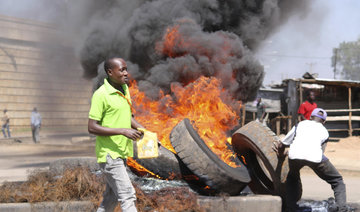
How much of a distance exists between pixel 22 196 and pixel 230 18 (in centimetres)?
656

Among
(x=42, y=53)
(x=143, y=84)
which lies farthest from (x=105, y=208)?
(x=42, y=53)

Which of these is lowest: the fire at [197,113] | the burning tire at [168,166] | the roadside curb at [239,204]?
the roadside curb at [239,204]

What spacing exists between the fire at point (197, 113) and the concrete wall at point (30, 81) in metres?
15.3

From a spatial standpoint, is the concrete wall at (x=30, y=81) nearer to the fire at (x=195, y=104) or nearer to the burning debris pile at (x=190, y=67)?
the burning debris pile at (x=190, y=67)

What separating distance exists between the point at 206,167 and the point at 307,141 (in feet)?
4.62

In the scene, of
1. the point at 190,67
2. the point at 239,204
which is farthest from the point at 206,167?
the point at 190,67

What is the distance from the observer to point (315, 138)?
187 inches

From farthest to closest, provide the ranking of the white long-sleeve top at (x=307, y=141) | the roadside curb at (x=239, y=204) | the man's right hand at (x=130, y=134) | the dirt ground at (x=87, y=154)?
1. the dirt ground at (x=87, y=154)
2. the white long-sleeve top at (x=307, y=141)
3. the roadside curb at (x=239, y=204)
4. the man's right hand at (x=130, y=134)

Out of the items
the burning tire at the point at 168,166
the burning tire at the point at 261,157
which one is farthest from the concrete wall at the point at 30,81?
the burning tire at the point at 261,157

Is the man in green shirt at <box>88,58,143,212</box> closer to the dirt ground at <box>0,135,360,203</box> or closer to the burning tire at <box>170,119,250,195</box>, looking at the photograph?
the burning tire at <box>170,119,250,195</box>

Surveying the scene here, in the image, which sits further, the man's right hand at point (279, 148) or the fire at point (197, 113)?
the fire at point (197, 113)

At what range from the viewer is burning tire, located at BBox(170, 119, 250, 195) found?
4441 millimetres

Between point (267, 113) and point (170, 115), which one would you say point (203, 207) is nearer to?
point (170, 115)

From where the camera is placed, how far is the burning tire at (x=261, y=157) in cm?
484
